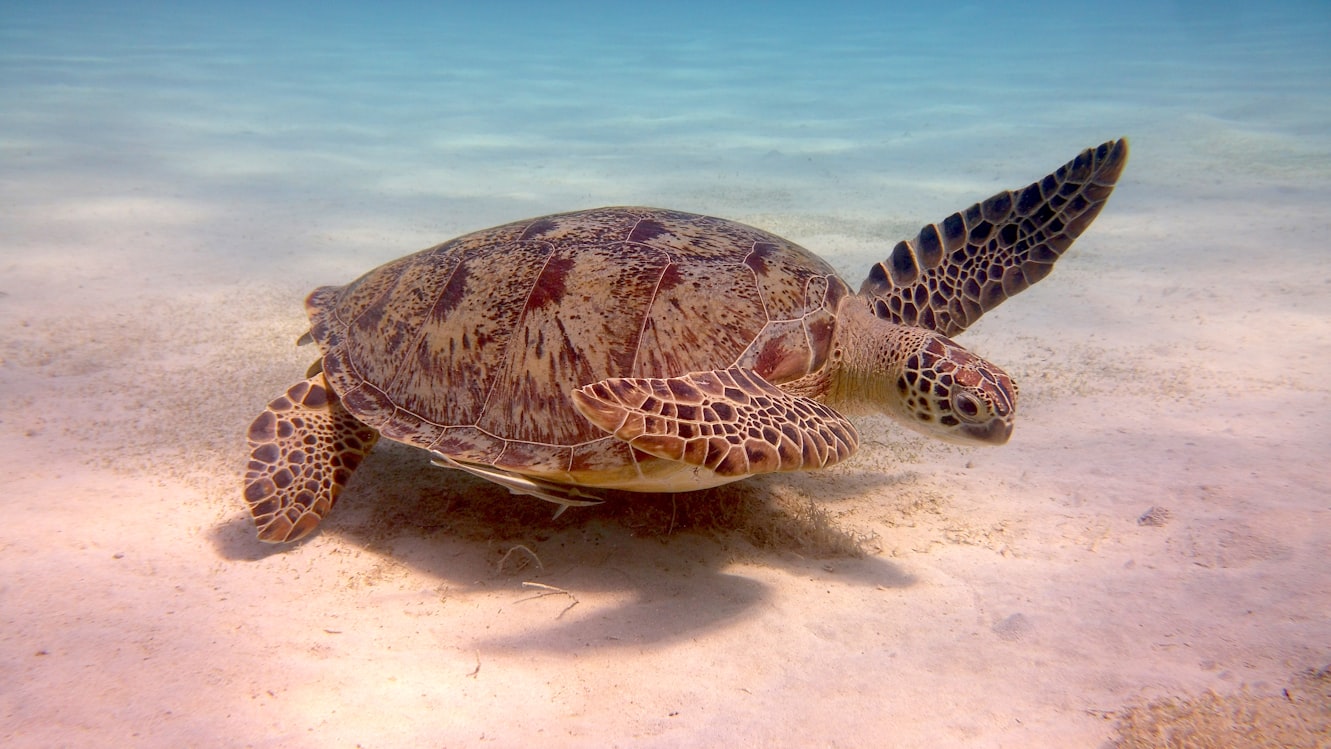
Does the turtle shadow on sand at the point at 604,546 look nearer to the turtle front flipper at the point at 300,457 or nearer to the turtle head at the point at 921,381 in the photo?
Result: the turtle front flipper at the point at 300,457

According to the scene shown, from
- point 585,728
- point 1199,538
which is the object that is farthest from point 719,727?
point 1199,538

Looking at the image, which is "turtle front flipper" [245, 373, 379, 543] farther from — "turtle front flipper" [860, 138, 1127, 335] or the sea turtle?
"turtle front flipper" [860, 138, 1127, 335]

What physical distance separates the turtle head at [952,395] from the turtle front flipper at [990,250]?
685 millimetres

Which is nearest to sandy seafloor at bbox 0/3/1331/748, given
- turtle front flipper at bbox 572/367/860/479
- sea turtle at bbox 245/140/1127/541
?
sea turtle at bbox 245/140/1127/541

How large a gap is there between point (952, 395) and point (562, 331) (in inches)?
66.6

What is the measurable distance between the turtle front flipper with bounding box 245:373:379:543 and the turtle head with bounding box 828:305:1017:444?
7.90ft

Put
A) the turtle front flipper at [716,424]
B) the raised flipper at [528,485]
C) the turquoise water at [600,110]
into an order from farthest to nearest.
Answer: the turquoise water at [600,110]
the raised flipper at [528,485]
the turtle front flipper at [716,424]

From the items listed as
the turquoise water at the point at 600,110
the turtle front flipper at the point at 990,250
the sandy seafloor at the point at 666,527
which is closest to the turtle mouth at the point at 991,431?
the sandy seafloor at the point at 666,527

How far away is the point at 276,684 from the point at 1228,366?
5151 mm

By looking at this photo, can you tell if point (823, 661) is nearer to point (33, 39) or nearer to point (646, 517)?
point (646, 517)

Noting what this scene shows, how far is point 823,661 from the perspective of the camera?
2.09 meters

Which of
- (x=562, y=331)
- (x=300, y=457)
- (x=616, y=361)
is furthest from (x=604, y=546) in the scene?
(x=300, y=457)

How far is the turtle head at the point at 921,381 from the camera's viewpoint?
2.66 meters

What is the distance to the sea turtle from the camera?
8.25 feet
